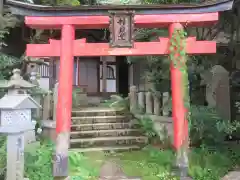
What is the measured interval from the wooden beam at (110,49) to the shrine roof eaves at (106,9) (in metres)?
0.66

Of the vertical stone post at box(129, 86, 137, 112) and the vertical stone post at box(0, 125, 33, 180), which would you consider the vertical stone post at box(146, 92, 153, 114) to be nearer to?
the vertical stone post at box(129, 86, 137, 112)

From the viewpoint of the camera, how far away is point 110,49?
626 cm

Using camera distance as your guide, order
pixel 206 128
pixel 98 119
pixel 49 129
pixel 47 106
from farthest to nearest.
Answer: pixel 98 119
pixel 47 106
pixel 49 129
pixel 206 128

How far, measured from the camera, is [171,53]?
6.29 m

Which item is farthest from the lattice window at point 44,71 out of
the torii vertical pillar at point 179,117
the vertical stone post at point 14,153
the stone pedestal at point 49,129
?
the vertical stone post at point 14,153

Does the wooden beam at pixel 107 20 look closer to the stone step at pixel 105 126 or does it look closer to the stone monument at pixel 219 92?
the stone monument at pixel 219 92

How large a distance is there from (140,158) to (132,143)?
4.55 ft

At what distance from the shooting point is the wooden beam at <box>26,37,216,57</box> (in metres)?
6.26

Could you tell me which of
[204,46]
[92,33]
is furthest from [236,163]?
[92,33]

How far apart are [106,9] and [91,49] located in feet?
3.23

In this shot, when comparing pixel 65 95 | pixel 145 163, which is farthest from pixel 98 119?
pixel 65 95

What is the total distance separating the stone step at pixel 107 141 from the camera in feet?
27.6

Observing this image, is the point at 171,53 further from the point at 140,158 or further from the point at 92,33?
the point at 92,33

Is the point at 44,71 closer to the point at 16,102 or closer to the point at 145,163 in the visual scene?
the point at 145,163
